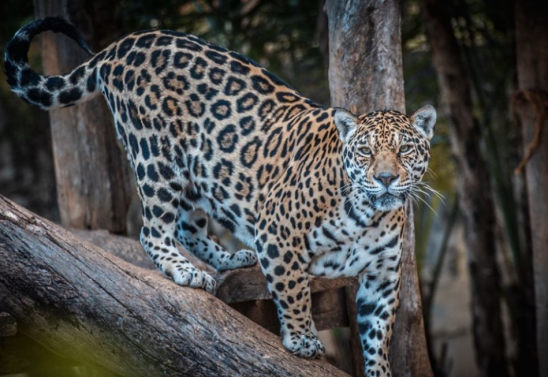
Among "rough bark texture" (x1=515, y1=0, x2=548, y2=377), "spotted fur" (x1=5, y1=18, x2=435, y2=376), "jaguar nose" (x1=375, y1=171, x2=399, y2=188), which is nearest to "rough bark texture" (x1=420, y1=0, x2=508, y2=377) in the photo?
"rough bark texture" (x1=515, y1=0, x2=548, y2=377)

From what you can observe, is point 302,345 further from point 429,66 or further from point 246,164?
point 429,66

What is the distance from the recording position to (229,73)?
19.5 ft

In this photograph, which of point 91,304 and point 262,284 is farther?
point 262,284

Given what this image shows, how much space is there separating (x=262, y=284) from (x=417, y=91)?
6.61m

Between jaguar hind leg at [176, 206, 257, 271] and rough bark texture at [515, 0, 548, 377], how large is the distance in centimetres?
350

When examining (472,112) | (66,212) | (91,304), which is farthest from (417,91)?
(91,304)

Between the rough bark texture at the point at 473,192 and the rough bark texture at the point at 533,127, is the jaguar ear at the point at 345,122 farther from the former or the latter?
the rough bark texture at the point at 473,192

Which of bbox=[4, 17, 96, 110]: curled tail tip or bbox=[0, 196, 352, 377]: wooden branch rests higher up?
bbox=[4, 17, 96, 110]: curled tail tip

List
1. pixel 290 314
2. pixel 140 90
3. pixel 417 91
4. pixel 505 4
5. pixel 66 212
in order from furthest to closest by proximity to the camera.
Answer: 1. pixel 417 91
2. pixel 505 4
3. pixel 66 212
4. pixel 140 90
5. pixel 290 314

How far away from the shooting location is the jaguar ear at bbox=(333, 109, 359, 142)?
5051mm

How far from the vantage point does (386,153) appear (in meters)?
4.80

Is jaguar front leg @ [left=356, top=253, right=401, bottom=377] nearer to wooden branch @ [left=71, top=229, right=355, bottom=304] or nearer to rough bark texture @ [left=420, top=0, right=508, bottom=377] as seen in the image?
wooden branch @ [left=71, top=229, right=355, bottom=304]

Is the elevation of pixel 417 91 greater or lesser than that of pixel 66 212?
greater

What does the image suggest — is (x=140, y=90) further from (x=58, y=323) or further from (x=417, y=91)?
(x=417, y=91)
